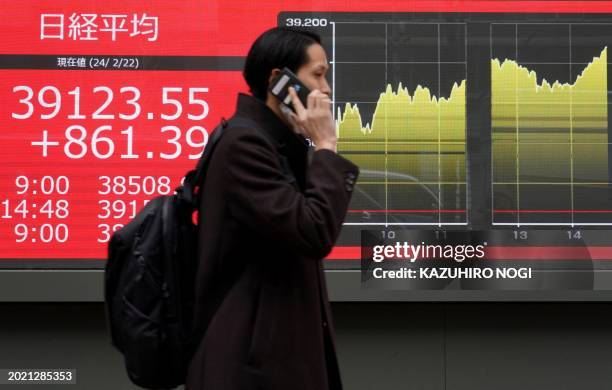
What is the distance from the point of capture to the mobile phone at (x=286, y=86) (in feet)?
7.58

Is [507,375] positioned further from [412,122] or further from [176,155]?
[176,155]

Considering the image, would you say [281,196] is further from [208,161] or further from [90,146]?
[90,146]

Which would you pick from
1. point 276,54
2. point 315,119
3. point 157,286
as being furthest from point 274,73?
point 157,286

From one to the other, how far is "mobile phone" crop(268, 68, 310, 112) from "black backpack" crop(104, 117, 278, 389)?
11 centimetres

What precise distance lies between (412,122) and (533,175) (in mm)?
723

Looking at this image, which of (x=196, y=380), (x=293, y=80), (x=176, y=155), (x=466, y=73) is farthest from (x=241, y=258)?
(x=466, y=73)

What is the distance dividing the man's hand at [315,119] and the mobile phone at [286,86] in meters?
0.01

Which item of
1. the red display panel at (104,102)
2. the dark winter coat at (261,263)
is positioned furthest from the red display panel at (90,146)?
the dark winter coat at (261,263)

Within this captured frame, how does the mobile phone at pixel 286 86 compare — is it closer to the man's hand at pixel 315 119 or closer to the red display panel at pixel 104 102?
the man's hand at pixel 315 119

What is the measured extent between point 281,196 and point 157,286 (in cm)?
40

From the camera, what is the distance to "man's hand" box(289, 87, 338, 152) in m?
2.31

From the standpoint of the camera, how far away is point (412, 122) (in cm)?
479

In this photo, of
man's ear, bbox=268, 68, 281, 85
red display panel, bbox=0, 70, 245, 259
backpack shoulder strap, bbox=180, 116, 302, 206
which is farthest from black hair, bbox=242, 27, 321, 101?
red display panel, bbox=0, 70, 245, 259

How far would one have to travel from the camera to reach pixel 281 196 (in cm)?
217
